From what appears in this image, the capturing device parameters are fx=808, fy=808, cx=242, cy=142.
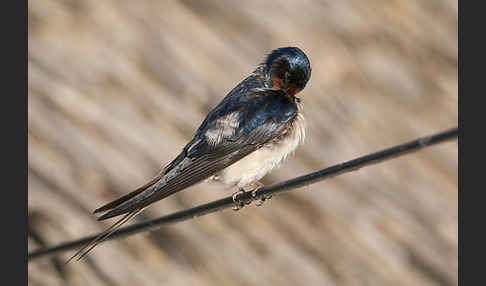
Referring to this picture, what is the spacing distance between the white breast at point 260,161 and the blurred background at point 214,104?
2.20 meters

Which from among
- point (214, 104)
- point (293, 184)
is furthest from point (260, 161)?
point (214, 104)

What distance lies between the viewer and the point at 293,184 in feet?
9.37

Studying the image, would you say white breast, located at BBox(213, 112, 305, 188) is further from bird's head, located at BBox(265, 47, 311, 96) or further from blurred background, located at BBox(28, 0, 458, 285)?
blurred background, located at BBox(28, 0, 458, 285)

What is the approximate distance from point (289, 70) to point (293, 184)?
1.54m

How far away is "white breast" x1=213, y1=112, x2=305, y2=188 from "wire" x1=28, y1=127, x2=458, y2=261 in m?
0.37

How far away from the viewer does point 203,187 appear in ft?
20.9

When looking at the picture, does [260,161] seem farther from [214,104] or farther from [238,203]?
[214,104]

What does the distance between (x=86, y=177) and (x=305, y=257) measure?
193cm

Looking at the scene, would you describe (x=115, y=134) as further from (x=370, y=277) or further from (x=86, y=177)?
(x=370, y=277)

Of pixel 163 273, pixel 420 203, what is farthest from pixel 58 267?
pixel 420 203

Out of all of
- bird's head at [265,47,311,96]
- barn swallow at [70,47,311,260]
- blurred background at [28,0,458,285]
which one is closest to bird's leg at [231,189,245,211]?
barn swallow at [70,47,311,260]

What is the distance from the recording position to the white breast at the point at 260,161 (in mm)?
4027

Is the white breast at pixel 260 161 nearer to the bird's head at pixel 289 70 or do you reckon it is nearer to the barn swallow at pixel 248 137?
the barn swallow at pixel 248 137

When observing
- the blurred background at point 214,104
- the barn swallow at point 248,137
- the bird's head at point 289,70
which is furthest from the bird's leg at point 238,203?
the blurred background at point 214,104
